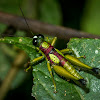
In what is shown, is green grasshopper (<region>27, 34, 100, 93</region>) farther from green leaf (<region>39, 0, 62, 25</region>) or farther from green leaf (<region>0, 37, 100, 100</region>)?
green leaf (<region>39, 0, 62, 25</region>)

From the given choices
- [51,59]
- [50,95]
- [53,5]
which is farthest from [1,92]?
[53,5]

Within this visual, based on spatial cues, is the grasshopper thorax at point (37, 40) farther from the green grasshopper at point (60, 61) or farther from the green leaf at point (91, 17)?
the green leaf at point (91, 17)

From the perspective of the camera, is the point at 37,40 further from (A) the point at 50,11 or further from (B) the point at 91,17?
(B) the point at 91,17

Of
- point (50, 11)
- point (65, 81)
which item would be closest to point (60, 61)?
point (65, 81)

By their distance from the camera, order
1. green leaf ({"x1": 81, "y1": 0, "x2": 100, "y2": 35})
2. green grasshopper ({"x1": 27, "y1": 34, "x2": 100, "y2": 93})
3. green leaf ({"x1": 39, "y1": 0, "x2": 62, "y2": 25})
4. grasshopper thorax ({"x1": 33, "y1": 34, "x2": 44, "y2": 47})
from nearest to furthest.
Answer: green grasshopper ({"x1": 27, "y1": 34, "x2": 100, "y2": 93}), grasshopper thorax ({"x1": 33, "y1": 34, "x2": 44, "y2": 47}), green leaf ({"x1": 81, "y1": 0, "x2": 100, "y2": 35}), green leaf ({"x1": 39, "y1": 0, "x2": 62, "y2": 25})

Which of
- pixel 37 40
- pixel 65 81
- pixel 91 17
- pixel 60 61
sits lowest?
pixel 65 81

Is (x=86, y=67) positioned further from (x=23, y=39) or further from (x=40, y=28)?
(x=40, y=28)

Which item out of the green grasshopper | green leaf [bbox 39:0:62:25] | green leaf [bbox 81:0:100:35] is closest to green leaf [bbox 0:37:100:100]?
the green grasshopper
